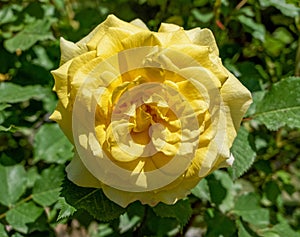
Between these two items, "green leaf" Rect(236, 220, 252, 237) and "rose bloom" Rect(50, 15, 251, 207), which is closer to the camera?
"rose bloom" Rect(50, 15, 251, 207)

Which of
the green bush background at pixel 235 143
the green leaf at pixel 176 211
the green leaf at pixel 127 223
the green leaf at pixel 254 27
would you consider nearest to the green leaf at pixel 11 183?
the green bush background at pixel 235 143

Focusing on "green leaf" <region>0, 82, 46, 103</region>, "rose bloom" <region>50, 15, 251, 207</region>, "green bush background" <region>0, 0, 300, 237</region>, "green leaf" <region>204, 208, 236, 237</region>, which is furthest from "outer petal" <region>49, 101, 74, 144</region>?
"green leaf" <region>204, 208, 236, 237</region>

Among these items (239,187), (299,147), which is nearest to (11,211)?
(239,187)

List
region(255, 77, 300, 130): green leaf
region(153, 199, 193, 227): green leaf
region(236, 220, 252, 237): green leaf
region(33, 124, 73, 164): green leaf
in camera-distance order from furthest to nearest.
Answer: region(33, 124, 73, 164): green leaf, region(236, 220, 252, 237): green leaf, region(255, 77, 300, 130): green leaf, region(153, 199, 193, 227): green leaf

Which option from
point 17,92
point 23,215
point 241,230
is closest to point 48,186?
point 23,215

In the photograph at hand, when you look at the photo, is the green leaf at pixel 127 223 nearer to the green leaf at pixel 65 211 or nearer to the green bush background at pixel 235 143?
the green bush background at pixel 235 143

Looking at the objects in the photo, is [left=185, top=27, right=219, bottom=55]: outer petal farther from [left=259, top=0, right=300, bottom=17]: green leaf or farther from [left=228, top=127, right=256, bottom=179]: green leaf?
[left=259, top=0, right=300, bottom=17]: green leaf

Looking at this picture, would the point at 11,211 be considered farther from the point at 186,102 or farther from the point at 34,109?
the point at 186,102

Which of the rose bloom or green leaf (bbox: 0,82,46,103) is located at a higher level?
the rose bloom
